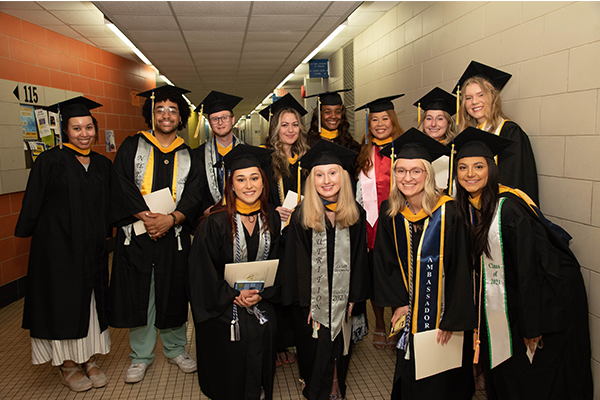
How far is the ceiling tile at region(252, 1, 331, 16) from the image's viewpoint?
14.1 ft

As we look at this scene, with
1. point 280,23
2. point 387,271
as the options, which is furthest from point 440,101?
point 280,23

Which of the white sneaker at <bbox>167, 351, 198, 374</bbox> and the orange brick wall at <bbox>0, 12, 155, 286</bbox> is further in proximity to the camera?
the orange brick wall at <bbox>0, 12, 155, 286</bbox>

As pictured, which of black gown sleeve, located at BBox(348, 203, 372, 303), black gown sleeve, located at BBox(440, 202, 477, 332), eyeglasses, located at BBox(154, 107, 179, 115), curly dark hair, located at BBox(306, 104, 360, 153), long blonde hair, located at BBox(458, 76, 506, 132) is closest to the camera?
black gown sleeve, located at BBox(440, 202, 477, 332)

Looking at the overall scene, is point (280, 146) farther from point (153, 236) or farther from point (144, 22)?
point (144, 22)

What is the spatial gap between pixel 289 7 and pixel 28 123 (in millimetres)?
3263

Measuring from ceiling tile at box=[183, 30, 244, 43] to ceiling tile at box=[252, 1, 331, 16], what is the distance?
926 millimetres

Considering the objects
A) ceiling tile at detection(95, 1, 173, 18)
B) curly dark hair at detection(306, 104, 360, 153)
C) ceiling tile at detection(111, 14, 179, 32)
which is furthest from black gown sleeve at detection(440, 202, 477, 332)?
ceiling tile at detection(111, 14, 179, 32)

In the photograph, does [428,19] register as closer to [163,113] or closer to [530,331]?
[163,113]

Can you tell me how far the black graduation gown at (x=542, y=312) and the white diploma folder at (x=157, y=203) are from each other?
7.13 ft

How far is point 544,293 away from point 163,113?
8.75 ft

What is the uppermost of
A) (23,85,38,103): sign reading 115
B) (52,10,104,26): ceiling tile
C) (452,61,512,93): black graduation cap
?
(52,10,104,26): ceiling tile

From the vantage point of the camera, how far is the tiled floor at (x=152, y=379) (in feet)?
9.17

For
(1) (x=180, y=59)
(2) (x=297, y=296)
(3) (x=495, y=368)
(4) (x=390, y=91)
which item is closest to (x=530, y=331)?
(3) (x=495, y=368)

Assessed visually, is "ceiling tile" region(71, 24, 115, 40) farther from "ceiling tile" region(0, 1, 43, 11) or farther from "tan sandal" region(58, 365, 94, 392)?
"tan sandal" region(58, 365, 94, 392)
